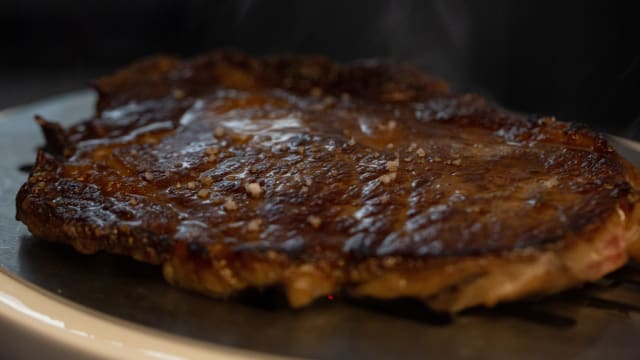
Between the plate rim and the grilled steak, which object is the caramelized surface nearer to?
the grilled steak

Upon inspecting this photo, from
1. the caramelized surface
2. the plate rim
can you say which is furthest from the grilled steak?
the plate rim

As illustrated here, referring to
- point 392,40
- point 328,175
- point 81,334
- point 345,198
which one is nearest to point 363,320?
point 345,198

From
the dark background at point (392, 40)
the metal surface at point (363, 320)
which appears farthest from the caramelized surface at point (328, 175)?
the dark background at point (392, 40)

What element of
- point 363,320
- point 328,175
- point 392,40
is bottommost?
point 392,40

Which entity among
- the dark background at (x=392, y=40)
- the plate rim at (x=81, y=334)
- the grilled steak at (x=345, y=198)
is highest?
the grilled steak at (x=345, y=198)

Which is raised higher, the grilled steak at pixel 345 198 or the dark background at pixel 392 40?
the grilled steak at pixel 345 198

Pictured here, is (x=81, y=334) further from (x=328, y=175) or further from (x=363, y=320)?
(x=328, y=175)

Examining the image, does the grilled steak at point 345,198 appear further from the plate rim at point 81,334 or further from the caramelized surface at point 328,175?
the plate rim at point 81,334
